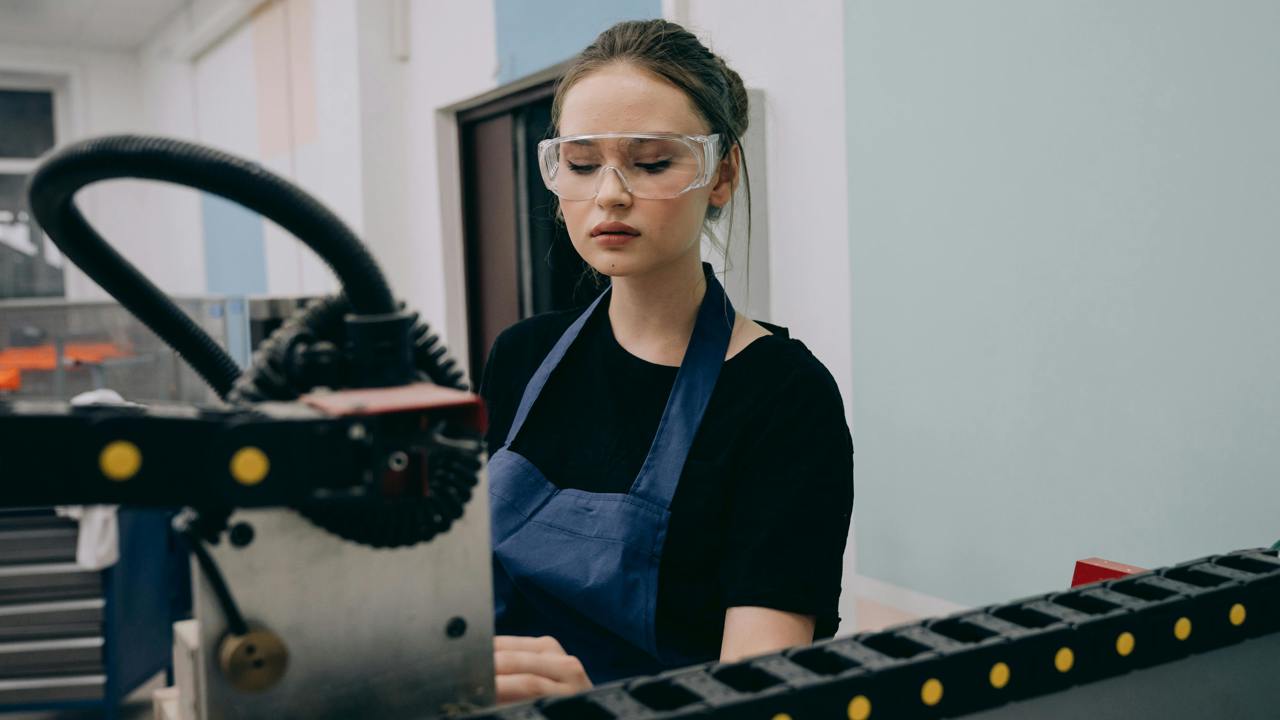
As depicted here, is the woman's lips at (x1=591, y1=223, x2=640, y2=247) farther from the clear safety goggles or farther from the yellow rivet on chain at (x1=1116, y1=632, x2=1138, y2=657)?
the yellow rivet on chain at (x1=1116, y1=632, x2=1138, y2=657)

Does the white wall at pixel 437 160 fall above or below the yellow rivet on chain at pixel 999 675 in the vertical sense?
above

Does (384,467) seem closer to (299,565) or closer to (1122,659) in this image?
(299,565)

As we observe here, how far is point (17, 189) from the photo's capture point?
6.82 metres

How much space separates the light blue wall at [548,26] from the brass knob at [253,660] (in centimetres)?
207

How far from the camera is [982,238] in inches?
64.4

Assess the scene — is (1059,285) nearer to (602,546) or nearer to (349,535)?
(602,546)

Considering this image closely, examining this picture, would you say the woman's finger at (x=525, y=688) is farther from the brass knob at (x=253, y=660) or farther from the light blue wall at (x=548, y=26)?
the light blue wall at (x=548, y=26)

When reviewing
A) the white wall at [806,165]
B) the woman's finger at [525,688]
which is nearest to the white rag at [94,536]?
the white wall at [806,165]

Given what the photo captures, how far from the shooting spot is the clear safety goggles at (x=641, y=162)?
40.6 inches

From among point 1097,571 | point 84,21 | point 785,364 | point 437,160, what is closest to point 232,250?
point 84,21

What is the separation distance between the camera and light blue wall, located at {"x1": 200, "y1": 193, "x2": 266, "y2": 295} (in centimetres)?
525

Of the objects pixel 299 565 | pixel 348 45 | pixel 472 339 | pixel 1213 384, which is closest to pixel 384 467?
pixel 299 565

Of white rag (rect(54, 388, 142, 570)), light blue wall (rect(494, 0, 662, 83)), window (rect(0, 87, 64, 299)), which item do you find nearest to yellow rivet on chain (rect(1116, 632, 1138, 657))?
light blue wall (rect(494, 0, 662, 83))

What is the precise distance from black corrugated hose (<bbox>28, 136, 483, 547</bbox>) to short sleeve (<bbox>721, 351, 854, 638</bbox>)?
47 centimetres
